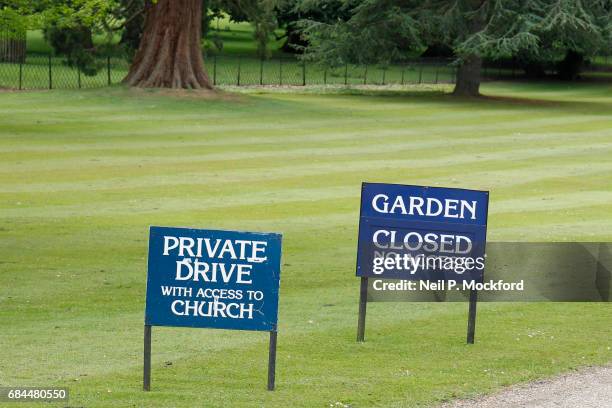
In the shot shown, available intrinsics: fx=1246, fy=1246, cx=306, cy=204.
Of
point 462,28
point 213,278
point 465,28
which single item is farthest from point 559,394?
point 465,28

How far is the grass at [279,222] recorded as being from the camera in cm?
968

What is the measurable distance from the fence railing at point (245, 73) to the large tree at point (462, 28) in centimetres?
294

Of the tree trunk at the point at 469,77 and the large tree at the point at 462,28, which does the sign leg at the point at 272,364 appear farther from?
the tree trunk at the point at 469,77

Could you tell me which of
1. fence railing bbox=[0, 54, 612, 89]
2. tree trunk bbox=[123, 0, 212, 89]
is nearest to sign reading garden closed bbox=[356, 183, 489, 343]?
tree trunk bbox=[123, 0, 212, 89]

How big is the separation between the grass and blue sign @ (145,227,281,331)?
1.93 feet

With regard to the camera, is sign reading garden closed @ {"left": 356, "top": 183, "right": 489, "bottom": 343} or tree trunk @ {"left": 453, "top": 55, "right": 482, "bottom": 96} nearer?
sign reading garden closed @ {"left": 356, "top": 183, "right": 489, "bottom": 343}

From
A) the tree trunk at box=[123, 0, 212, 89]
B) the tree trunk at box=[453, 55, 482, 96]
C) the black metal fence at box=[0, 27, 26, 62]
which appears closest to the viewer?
the tree trunk at box=[123, 0, 212, 89]

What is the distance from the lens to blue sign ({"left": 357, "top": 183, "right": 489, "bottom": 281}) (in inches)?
404

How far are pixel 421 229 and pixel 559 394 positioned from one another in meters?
1.86

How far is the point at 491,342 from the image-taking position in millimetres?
11148

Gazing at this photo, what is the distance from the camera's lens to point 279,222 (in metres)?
19.4
